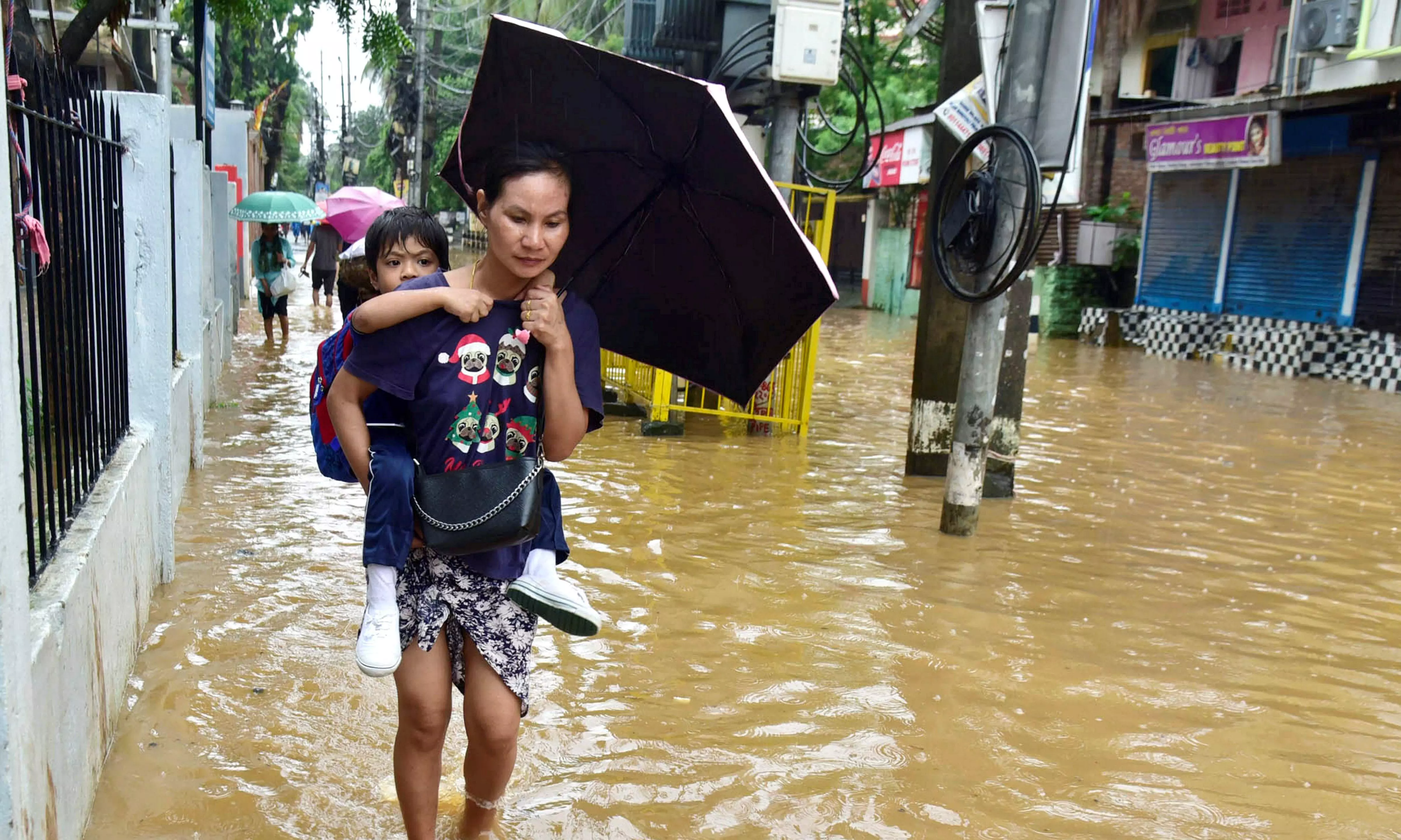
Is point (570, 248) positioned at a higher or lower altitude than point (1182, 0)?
lower

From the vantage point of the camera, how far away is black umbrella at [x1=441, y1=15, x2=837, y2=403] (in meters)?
2.56

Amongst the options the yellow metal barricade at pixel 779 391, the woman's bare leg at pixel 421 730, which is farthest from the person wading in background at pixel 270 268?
the woman's bare leg at pixel 421 730

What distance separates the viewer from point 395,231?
328 cm

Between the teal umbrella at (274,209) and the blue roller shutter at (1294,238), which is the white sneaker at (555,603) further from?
the blue roller shutter at (1294,238)

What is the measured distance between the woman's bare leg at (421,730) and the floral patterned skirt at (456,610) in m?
0.03

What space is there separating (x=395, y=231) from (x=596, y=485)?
13.2ft

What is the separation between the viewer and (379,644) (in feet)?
7.89

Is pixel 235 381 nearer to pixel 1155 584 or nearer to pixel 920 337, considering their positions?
pixel 920 337

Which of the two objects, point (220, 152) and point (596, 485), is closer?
point (596, 485)

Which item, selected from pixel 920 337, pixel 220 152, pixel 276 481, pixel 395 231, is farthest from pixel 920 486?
pixel 220 152

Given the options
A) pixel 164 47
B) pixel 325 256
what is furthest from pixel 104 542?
pixel 325 256

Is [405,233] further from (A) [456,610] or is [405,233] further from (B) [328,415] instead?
(A) [456,610]

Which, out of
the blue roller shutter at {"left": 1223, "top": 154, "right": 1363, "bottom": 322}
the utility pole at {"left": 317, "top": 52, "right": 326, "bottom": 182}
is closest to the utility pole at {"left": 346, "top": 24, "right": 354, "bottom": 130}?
the utility pole at {"left": 317, "top": 52, "right": 326, "bottom": 182}

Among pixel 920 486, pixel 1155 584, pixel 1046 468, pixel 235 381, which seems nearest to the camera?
pixel 1155 584
